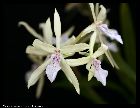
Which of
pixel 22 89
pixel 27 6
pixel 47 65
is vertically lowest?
pixel 22 89

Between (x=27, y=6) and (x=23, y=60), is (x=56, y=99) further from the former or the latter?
(x=27, y=6)

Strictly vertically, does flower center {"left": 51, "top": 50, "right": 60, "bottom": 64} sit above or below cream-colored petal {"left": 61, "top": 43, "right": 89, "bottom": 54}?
below

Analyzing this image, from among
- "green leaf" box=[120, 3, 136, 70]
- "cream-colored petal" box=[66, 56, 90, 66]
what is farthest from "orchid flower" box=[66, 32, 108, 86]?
"green leaf" box=[120, 3, 136, 70]

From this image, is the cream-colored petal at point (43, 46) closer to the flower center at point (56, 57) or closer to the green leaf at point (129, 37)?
the flower center at point (56, 57)

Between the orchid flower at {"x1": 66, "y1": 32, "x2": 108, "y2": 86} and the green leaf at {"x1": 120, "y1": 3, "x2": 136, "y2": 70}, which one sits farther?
the green leaf at {"x1": 120, "y1": 3, "x2": 136, "y2": 70}

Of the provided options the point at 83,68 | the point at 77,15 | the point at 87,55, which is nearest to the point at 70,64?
the point at 87,55

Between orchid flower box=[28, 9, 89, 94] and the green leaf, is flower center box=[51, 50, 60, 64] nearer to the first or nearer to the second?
orchid flower box=[28, 9, 89, 94]

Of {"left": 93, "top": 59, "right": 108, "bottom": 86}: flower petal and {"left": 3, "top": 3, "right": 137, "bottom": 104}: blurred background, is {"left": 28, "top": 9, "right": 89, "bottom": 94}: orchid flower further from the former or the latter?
{"left": 3, "top": 3, "right": 137, "bottom": 104}: blurred background

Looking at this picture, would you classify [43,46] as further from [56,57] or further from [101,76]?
[101,76]

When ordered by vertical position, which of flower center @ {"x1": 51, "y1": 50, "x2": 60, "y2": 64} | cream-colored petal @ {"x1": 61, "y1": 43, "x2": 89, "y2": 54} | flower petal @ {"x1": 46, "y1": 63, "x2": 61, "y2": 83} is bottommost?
flower petal @ {"x1": 46, "y1": 63, "x2": 61, "y2": 83}

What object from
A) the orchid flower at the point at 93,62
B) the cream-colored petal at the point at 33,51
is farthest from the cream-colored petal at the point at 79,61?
the cream-colored petal at the point at 33,51

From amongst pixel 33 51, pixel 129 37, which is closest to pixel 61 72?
pixel 129 37
